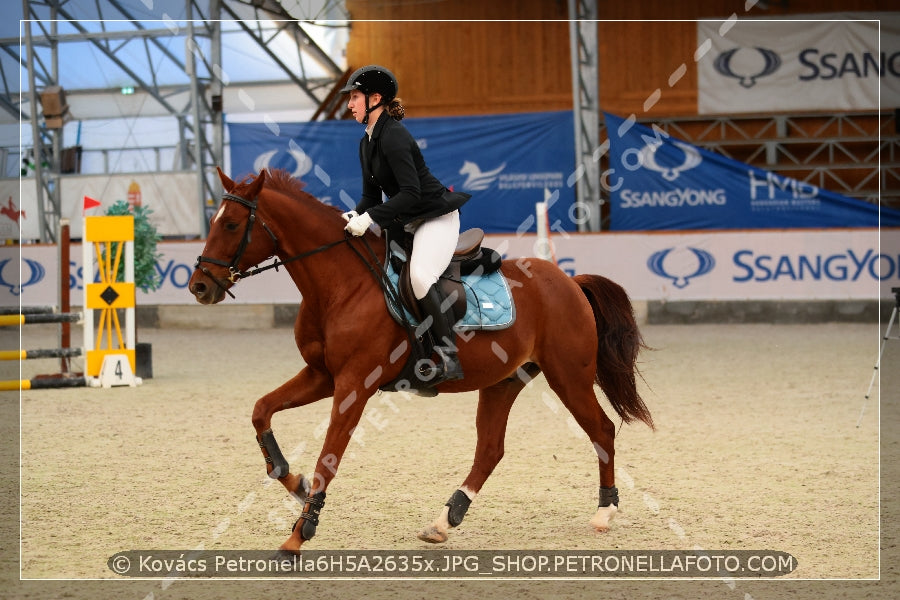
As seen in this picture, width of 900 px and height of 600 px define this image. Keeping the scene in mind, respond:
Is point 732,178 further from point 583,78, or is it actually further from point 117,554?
point 117,554

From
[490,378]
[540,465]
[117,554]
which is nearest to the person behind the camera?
[117,554]

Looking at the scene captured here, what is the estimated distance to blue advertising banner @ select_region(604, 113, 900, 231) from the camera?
17.5 m

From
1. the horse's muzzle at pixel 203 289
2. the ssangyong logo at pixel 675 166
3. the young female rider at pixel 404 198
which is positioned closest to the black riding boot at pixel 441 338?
the young female rider at pixel 404 198

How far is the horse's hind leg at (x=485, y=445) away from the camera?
470 cm

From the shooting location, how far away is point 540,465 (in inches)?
254

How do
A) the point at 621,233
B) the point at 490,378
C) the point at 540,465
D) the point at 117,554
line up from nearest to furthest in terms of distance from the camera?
the point at 117,554
the point at 490,378
the point at 540,465
the point at 621,233

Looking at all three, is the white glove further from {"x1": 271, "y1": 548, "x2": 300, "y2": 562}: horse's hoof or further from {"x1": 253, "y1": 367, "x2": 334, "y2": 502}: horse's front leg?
{"x1": 271, "y1": 548, "x2": 300, "y2": 562}: horse's hoof

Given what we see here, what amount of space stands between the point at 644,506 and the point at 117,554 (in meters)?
2.57

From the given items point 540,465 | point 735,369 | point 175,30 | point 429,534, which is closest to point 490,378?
point 429,534

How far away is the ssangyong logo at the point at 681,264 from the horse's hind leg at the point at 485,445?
10610 mm

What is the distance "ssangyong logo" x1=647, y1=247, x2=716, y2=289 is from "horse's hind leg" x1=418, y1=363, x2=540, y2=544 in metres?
10.6

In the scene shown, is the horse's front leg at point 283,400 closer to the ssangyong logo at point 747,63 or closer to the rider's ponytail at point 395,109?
the rider's ponytail at point 395,109

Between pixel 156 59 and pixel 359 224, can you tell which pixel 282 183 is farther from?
pixel 156 59

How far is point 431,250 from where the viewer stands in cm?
472
